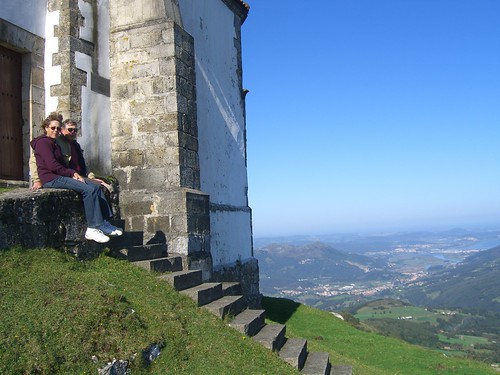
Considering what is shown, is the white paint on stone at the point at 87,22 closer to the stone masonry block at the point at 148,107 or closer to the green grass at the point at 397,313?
the stone masonry block at the point at 148,107

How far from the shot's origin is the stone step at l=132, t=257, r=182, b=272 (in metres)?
6.77

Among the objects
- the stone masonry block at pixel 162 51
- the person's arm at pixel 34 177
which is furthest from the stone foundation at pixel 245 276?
the person's arm at pixel 34 177

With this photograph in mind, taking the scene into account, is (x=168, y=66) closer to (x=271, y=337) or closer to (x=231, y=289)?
(x=231, y=289)

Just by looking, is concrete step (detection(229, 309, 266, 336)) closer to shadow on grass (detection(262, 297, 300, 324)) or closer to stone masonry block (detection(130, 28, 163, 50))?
stone masonry block (detection(130, 28, 163, 50))

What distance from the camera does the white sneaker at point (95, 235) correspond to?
6.16m

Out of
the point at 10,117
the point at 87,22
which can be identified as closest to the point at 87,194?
the point at 10,117

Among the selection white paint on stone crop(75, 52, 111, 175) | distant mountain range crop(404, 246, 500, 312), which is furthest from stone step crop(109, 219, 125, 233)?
distant mountain range crop(404, 246, 500, 312)

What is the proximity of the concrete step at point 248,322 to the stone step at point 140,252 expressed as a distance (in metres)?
1.62

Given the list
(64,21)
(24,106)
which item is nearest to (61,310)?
(24,106)

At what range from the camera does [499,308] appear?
107 meters

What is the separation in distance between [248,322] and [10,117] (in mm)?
5122

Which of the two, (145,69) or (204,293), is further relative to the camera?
(145,69)

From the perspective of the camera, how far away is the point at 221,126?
39.2 ft

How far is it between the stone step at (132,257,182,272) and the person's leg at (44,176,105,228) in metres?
0.89
